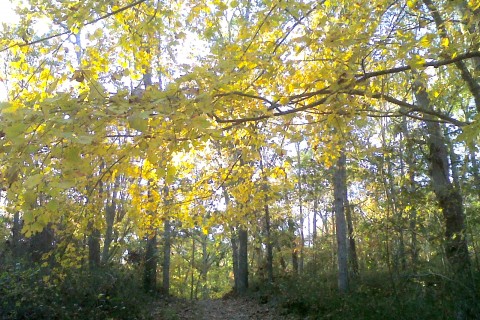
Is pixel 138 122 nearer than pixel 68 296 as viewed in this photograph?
Yes

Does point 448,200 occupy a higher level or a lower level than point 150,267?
higher

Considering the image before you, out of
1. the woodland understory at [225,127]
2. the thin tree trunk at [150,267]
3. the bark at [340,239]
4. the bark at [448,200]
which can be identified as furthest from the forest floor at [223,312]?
the bark at [448,200]

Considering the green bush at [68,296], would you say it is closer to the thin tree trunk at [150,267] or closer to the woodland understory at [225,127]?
the woodland understory at [225,127]

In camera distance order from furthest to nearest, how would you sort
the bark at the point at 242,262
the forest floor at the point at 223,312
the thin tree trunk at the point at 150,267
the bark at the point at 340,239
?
the bark at the point at 242,262, the thin tree trunk at the point at 150,267, the bark at the point at 340,239, the forest floor at the point at 223,312

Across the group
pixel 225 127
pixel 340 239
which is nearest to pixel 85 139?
pixel 225 127

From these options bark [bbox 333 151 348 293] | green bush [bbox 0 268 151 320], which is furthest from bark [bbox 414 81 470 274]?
green bush [bbox 0 268 151 320]

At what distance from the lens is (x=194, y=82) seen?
10.0ft

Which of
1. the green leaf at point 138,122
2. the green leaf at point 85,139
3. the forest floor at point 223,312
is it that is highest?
the green leaf at point 138,122

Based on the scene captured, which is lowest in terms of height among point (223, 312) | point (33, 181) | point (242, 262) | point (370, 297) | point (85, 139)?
point (223, 312)

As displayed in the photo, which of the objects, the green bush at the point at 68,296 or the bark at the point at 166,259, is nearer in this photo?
the green bush at the point at 68,296

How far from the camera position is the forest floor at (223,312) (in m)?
10.6

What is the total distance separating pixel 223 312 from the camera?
43.3 feet

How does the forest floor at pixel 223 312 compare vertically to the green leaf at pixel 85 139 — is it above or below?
below

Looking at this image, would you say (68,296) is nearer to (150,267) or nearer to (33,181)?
(150,267)
